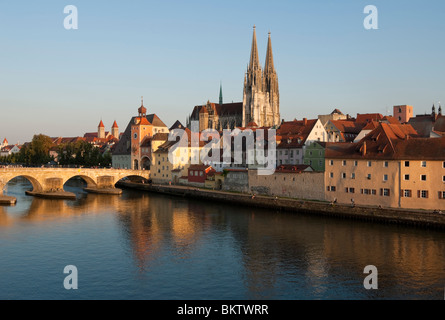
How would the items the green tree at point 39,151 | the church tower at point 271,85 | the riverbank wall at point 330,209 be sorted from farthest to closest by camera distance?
the church tower at point 271,85
the green tree at point 39,151
the riverbank wall at point 330,209

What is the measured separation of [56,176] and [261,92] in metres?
82.8

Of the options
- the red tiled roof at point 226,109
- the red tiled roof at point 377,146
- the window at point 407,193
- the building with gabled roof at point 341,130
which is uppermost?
the red tiled roof at point 226,109

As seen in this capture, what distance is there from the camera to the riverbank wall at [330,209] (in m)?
40.4

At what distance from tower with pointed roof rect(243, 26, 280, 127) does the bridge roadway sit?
63.2 metres

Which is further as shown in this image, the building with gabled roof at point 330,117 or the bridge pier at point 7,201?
the building with gabled roof at point 330,117

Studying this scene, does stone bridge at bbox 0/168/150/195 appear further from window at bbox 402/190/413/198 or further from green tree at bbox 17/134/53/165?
window at bbox 402/190/413/198

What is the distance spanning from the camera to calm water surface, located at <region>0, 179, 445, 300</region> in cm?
2531

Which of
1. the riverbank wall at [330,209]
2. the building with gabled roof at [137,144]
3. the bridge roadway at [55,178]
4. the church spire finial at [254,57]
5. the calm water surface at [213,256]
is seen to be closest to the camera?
the calm water surface at [213,256]

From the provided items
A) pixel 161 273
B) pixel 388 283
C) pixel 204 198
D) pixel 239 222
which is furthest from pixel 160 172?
pixel 388 283

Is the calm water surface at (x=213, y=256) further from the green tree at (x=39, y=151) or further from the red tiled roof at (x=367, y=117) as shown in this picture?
the green tree at (x=39, y=151)

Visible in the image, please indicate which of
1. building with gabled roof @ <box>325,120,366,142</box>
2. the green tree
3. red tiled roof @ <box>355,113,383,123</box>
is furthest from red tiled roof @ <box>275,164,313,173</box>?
the green tree

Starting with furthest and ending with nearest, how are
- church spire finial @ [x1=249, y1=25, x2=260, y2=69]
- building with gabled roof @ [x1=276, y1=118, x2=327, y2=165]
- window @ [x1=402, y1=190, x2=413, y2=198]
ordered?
1. church spire finial @ [x1=249, y1=25, x2=260, y2=69]
2. building with gabled roof @ [x1=276, y1=118, x2=327, y2=165]
3. window @ [x1=402, y1=190, x2=413, y2=198]

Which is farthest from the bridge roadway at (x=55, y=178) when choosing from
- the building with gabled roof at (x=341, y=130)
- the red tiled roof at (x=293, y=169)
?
the building with gabled roof at (x=341, y=130)

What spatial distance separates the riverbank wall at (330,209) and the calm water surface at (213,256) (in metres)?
1.22
